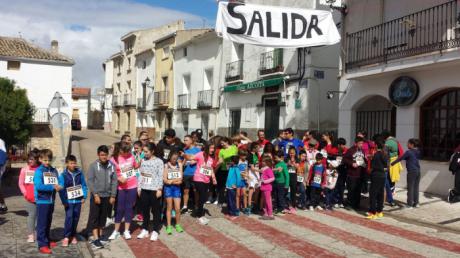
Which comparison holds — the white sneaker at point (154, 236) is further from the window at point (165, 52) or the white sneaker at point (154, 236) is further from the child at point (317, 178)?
the window at point (165, 52)

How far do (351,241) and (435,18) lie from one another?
7.47 metres

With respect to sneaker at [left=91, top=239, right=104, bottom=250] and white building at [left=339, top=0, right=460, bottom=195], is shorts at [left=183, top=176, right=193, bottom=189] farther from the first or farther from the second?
white building at [left=339, top=0, right=460, bottom=195]

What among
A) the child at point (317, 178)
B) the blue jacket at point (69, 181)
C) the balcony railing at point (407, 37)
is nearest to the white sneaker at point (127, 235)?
the blue jacket at point (69, 181)

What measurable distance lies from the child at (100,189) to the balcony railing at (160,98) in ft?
87.6

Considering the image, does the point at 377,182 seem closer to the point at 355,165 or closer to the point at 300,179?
the point at 355,165

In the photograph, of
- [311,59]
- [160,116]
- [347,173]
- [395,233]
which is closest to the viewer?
[395,233]

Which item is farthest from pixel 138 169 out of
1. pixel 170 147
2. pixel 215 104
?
pixel 215 104

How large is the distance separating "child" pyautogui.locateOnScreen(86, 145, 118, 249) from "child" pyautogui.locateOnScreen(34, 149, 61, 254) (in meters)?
0.58

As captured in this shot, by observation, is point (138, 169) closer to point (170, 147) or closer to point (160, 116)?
point (170, 147)

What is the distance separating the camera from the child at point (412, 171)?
10391 millimetres

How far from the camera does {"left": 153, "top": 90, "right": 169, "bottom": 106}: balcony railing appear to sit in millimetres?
34172

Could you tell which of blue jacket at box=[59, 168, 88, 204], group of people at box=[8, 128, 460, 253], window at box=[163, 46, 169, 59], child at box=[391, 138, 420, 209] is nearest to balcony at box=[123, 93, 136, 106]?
window at box=[163, 46, 169, 59]

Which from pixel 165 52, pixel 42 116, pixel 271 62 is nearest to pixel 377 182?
pixel 271 62

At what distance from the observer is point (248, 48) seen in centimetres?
2267
